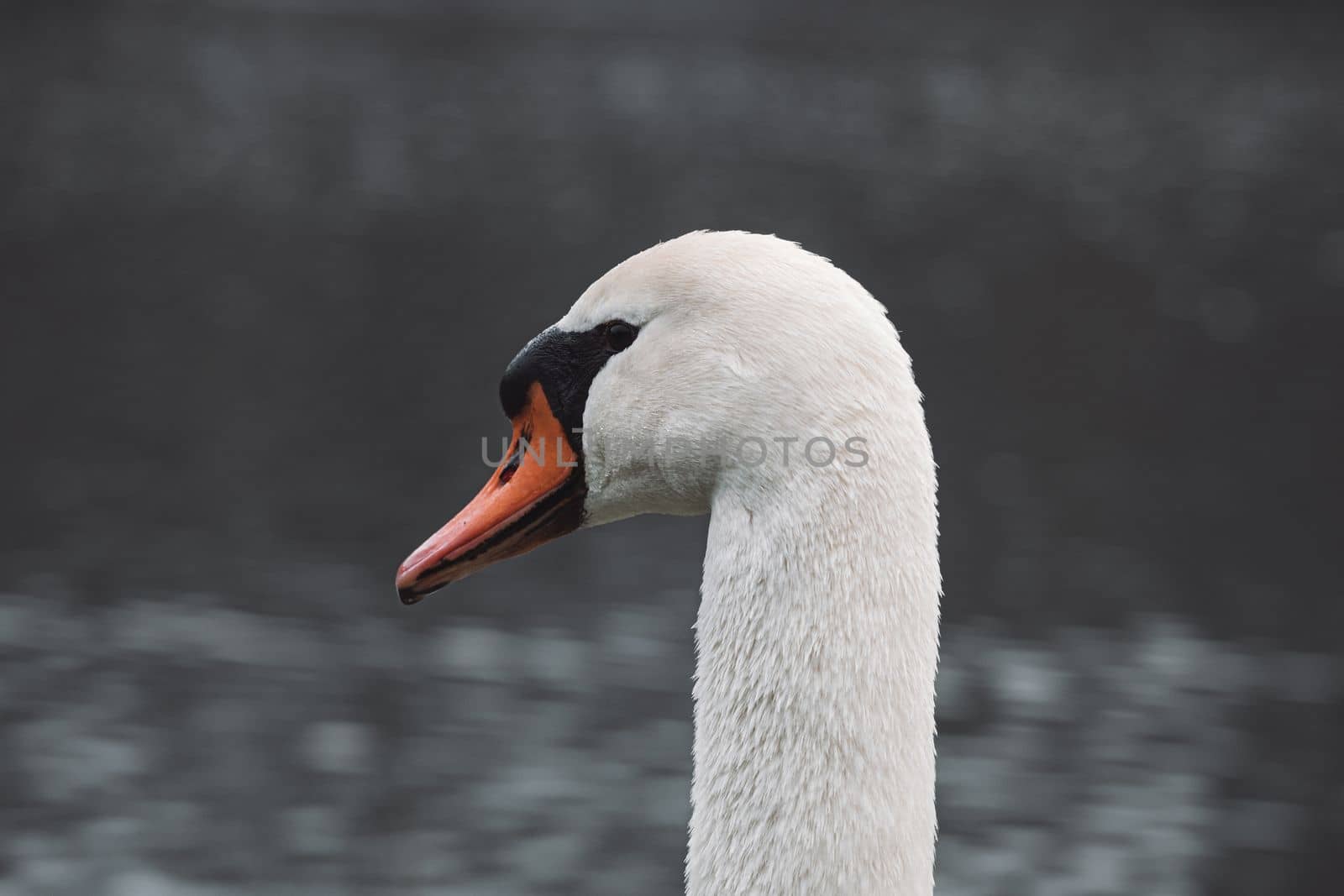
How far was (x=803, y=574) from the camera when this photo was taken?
2.96 m

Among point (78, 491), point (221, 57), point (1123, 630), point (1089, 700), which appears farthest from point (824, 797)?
point (221, 57)

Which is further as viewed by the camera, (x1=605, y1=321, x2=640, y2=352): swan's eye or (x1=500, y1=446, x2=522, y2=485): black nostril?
(x1=500, y1=446, x2=522, y2=485): black nostril

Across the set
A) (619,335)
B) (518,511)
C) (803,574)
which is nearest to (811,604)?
(803,574)

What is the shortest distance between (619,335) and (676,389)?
0.75 feet

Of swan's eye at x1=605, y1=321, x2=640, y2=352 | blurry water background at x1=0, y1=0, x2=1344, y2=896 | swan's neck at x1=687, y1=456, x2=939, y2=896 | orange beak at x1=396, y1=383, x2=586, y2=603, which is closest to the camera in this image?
swan's neck at x1=687, y1=456, x2=939, y2=896

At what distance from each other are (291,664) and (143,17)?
1505 inches

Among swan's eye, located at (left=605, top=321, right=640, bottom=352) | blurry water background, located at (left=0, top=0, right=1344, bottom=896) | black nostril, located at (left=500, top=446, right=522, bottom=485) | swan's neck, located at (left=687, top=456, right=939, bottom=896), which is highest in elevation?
blurry water background, located at (left=0, top=0, right=1344, bottom=896)

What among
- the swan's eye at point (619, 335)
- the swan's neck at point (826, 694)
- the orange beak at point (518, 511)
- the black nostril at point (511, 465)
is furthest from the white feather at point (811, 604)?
the black nostril at point (511, 465)

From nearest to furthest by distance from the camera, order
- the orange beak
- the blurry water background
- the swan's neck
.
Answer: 1. the swan's neck
2. the orange beak
3. the blurry water background

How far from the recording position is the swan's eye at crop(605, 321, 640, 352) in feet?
10.9

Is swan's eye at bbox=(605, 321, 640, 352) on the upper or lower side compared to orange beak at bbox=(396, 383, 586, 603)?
upper

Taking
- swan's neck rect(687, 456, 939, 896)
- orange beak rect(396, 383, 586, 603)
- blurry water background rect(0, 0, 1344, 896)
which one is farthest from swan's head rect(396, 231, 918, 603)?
blurry water background rect(0, 0, 1344, 896)

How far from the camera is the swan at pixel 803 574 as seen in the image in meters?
2.90

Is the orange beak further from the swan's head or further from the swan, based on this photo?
the swan
